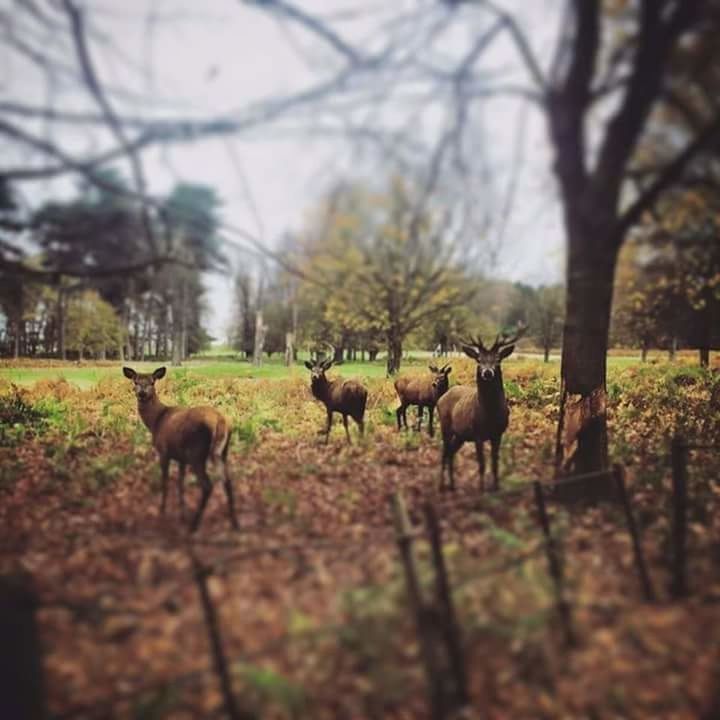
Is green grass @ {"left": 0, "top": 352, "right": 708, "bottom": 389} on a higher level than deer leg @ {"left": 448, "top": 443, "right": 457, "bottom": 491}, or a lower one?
higher

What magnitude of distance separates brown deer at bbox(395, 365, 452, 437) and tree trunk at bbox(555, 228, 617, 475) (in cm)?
249

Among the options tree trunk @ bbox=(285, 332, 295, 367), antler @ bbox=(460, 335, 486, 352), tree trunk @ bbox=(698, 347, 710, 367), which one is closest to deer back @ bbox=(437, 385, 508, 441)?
antler @ bbox=(460, 335, 486, 352)

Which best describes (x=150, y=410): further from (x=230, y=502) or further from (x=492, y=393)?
(x=492, y=393)

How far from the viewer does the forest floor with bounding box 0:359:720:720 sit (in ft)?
9.60

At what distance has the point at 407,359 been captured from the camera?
7520 mm

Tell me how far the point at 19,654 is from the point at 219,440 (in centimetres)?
281

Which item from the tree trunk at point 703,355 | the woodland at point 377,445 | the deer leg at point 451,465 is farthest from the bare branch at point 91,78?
the tree trunk at point 703,355

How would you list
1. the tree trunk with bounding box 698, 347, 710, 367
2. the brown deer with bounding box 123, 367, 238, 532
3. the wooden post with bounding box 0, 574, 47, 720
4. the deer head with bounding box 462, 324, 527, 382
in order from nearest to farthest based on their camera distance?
the wooden post with bounding box 0, 574, 47, 720 < the brown deer with bounding box 123, 367, 238, 532 < the deer head with bounding box 462, 324, 527, 382 < the tree trunk with bounding box 698, 347, 710, 367

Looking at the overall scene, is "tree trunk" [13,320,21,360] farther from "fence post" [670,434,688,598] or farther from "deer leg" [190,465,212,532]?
"fence post" [670,434,688,598]

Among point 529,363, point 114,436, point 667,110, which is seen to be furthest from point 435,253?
point 114,436

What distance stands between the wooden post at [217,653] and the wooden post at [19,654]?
2.64ft

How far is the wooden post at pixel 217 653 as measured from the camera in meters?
2.81

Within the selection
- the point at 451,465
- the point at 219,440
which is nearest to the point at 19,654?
the point at 219,440

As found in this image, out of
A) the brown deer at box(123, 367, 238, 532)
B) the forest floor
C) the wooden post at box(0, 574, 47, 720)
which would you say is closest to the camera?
the wooden post at box(0, 574, 47, 720)
